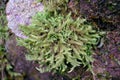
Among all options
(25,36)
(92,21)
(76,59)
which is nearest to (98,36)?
(92,21)

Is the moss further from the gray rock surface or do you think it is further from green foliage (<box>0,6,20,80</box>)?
green foliage (<box>0,6,20,80</box>)

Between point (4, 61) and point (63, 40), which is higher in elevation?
point (63, 40)

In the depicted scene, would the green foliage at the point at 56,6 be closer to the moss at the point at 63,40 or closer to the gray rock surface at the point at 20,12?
the moss at the point at 63,40

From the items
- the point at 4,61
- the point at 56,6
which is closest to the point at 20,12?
the point at 56,6

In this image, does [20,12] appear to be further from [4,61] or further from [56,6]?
[4,61]

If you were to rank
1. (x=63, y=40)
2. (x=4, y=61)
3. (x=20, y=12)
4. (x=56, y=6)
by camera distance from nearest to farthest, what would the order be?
(x=63, y=40)
(x=56, y=6)
(x=20, y=12)
(x=4, y=61)

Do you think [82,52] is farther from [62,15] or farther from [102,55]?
[62,15]

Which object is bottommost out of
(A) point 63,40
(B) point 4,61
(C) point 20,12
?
(B) point 4,61

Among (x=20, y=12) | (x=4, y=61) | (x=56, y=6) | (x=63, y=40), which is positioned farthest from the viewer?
(x=4, y=61)

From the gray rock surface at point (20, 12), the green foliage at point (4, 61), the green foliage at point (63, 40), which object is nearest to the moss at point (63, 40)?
the green foliage at point (63, 40)
